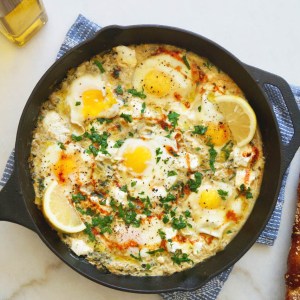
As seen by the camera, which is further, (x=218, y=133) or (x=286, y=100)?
(x=218, y=133)

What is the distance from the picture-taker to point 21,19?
3.67 metres

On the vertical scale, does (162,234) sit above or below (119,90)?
below

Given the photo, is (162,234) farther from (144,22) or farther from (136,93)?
(144,22)

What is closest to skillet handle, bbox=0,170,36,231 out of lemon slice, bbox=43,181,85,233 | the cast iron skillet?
the cast iron skillet

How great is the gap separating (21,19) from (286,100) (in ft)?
6.11

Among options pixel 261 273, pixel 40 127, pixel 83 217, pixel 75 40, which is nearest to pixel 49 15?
pixel 75 40

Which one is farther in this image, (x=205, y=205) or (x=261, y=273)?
(x=261, y=273)

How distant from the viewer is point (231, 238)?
3.73 meters

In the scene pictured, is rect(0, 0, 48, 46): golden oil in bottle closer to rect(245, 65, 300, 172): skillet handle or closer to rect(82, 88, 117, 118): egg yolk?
rect(82, 88, 117, 118): egg yolk

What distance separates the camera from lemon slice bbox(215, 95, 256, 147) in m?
3.60

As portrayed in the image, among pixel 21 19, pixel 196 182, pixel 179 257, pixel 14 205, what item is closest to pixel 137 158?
pixel 196 182

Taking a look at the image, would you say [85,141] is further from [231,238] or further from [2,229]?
[231,238]

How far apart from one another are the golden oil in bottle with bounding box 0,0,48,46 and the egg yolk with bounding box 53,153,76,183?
905mm

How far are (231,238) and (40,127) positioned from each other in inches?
59.8
